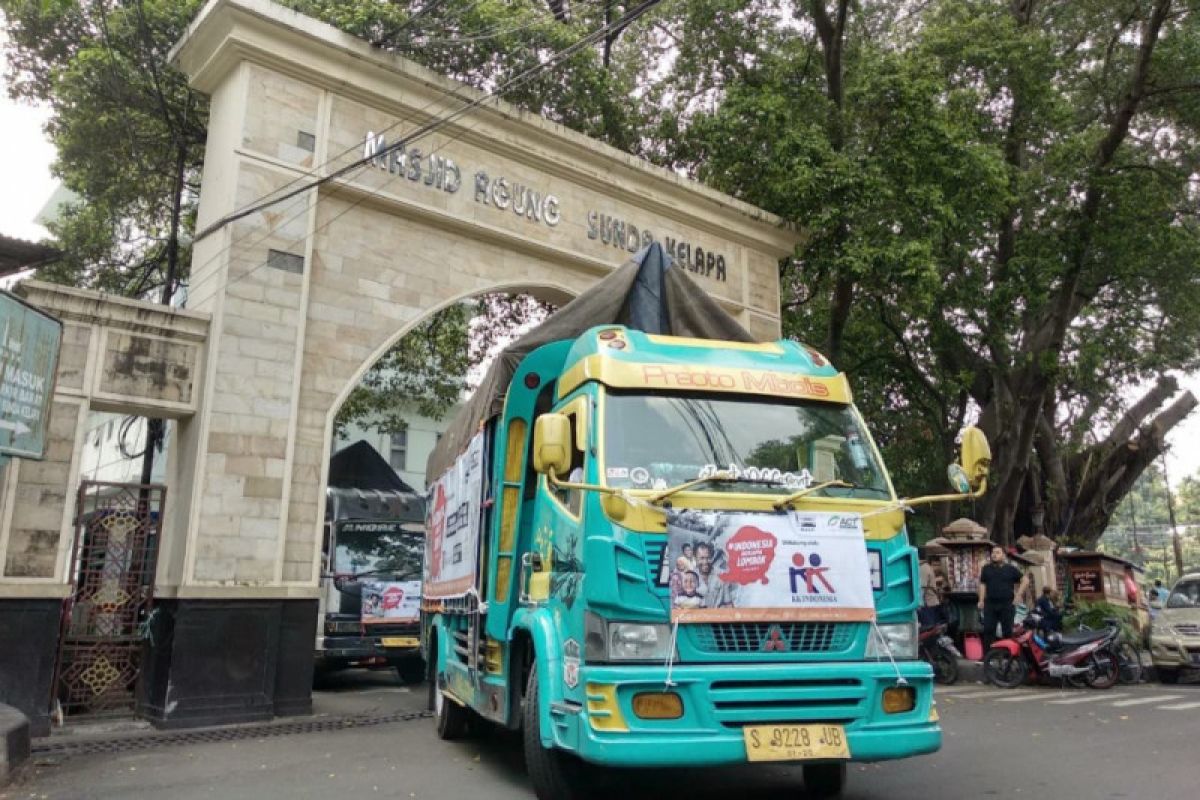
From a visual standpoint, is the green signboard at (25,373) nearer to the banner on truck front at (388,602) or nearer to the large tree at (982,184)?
the banner on truck front at (388,602)

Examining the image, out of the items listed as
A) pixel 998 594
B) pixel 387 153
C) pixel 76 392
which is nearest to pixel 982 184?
pixel 998 594

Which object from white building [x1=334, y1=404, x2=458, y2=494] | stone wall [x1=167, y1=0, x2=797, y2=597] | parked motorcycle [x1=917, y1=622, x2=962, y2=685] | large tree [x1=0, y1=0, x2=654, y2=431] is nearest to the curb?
stone wall [x1=167, y1=0, x2=797, y2=597]

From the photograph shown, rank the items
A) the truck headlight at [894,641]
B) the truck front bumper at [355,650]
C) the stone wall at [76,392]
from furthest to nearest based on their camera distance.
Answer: the truck front bumper at [355,650], the stone wall at [76,392], the truck headlight at [894,641]

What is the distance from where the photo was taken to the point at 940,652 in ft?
43.8

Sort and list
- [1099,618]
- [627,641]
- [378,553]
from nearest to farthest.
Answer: [627,641] → [1099,618] → [378,553]

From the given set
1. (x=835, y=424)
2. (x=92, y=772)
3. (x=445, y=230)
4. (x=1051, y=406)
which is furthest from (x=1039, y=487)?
(x=92, y=772)

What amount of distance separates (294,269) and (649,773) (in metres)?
7.01

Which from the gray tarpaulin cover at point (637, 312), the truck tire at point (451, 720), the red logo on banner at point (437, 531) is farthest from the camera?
the red logo on banner at point (437, 531)

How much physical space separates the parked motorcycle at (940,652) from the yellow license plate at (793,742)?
30.7 ft

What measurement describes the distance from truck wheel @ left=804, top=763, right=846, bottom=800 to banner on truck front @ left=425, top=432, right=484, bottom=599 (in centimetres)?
283

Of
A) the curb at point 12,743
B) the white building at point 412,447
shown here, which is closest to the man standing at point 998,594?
the curb at point 12,743

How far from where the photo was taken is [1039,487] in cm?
2250

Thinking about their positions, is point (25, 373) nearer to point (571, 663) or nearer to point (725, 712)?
point (571, 663)

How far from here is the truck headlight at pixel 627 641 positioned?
4.68 metres
